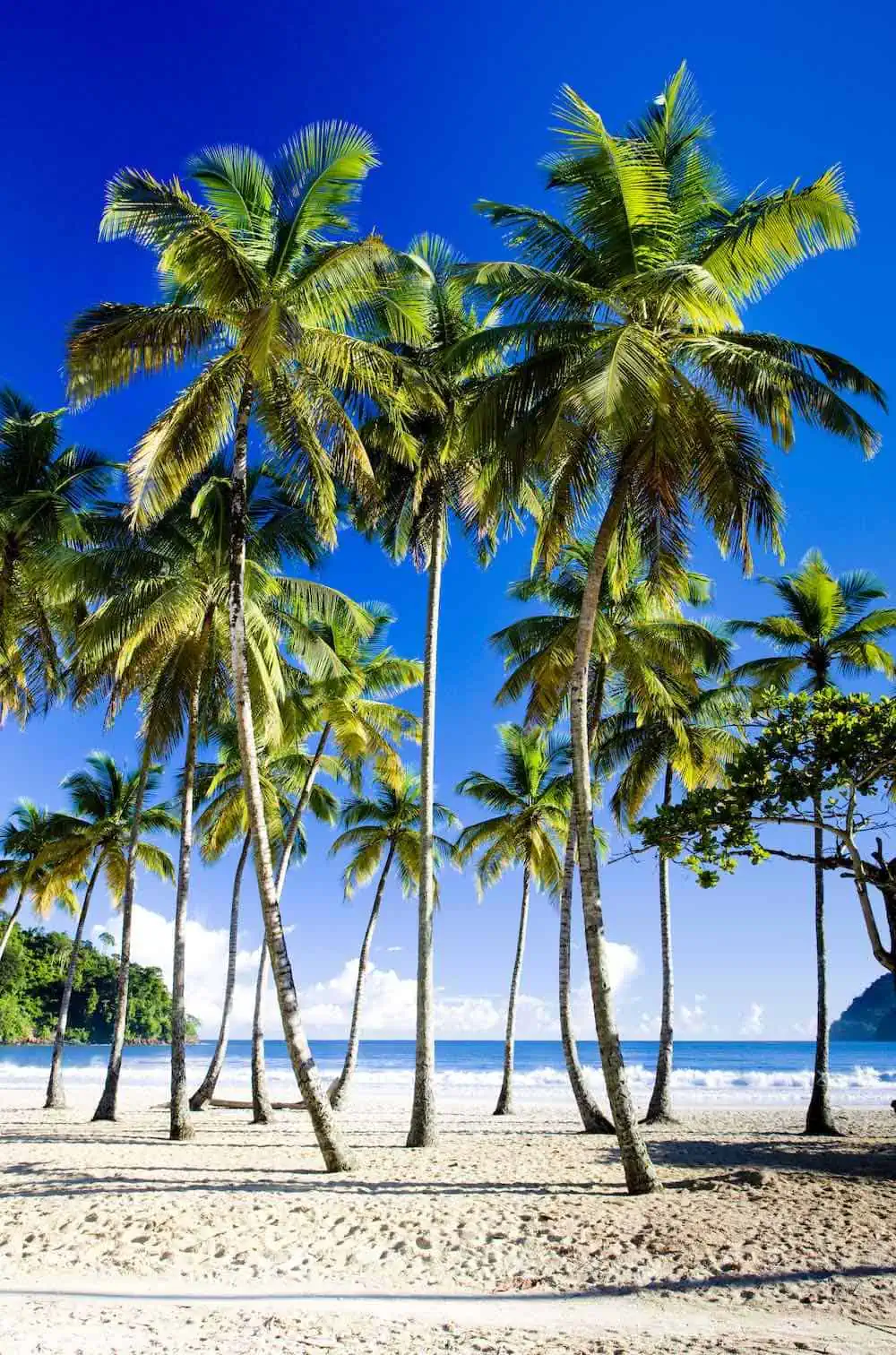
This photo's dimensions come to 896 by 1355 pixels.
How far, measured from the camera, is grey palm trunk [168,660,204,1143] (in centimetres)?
1332

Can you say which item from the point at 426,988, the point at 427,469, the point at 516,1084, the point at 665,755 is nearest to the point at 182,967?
the point at 426,988

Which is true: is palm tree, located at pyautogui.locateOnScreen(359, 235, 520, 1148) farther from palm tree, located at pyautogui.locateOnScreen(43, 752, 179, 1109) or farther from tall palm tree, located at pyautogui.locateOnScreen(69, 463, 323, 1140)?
palm tree, located at pyautogui.locateOnScreen(43, 752, 179, 1109)

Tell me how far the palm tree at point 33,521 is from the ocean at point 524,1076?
20.5m

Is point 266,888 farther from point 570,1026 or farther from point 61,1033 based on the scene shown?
point 61,1033

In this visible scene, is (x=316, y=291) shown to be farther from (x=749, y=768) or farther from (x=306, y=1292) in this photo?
(x=306, y=1292)

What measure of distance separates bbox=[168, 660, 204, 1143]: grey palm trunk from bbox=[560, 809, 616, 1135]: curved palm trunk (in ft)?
19.9

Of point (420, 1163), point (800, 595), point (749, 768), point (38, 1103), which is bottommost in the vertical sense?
point (38, 1103)

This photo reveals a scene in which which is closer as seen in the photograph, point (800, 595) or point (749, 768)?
point (749, 768)

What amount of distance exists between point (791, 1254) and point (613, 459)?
8151mm

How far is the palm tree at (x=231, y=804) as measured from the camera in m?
19.9

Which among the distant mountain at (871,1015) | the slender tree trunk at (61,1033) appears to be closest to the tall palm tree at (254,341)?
the slender tree trunk at (61,1033)

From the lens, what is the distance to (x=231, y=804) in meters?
21.0

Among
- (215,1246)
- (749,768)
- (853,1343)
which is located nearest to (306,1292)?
(215,1246)

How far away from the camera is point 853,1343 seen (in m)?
5.02
